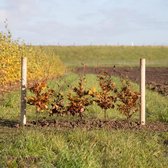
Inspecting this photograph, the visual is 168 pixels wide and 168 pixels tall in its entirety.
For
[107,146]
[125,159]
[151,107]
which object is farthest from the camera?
[151,107]

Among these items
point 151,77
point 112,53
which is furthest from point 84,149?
point 112,53

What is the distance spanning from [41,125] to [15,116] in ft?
8.08

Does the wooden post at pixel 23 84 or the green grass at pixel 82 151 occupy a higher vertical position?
the wooden post at pixel 23 84

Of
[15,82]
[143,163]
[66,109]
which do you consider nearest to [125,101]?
[66,109]

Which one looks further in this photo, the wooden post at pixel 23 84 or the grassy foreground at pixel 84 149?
the wooden post at pixel 23 84

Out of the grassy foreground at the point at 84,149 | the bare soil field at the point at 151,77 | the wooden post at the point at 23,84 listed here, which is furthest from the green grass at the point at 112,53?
the grassy foreground at the point at 84,149

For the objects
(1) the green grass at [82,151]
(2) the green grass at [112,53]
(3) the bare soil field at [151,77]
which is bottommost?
(1) the green grass at [82,151]

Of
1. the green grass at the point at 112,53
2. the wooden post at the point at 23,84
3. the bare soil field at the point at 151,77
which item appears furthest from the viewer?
the green grass at the point at 112,53

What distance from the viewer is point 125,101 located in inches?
515

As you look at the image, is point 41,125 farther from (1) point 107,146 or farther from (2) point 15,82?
(2) point 15,82

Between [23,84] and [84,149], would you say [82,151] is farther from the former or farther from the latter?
[23,84]

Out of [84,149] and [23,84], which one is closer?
[84,149]

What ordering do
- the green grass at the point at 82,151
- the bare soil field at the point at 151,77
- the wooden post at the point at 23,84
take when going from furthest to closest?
1. the bare soil field at the point at 151,77
2. the wooden post at the point at 23,84
3. the green grass at the point at 82,151

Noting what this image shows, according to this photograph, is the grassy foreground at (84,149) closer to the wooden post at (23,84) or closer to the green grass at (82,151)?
the green grass at (82,151)
